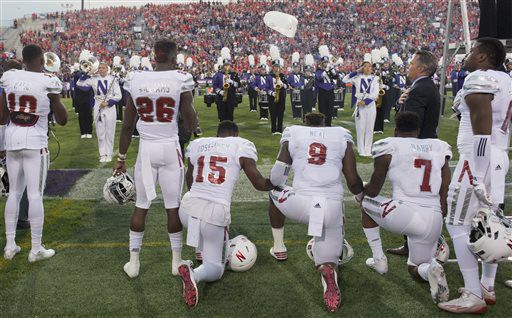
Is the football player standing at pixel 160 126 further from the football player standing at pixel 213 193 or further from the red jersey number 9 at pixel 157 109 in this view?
the football player standing at pixel 213 193

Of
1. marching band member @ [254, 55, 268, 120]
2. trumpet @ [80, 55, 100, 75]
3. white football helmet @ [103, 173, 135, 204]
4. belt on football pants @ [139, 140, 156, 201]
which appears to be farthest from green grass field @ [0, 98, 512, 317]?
marching band member @ [254, 55, 268, 120]

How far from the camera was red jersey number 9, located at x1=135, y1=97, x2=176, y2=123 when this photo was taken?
4.22m

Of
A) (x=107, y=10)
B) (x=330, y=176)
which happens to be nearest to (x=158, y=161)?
(x=330, y=176)

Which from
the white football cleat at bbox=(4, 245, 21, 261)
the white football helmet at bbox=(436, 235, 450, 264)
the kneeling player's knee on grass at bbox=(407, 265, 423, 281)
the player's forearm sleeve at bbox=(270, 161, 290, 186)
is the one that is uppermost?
the player's forearm sleeve at bbox=(270, 161, 290, 186)

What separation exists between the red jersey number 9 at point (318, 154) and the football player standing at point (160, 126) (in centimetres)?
109

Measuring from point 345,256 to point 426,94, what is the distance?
1.69 m

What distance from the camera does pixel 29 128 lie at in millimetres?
4711

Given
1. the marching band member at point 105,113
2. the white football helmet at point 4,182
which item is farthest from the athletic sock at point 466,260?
the marching band member at point 105,113

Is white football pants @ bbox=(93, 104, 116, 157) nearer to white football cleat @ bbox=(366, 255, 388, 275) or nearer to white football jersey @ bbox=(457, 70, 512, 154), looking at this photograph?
white football cleat @ bbox=(366, 255, 388, 275)

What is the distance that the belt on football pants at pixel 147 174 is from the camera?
4.24m

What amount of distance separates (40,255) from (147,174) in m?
1.55

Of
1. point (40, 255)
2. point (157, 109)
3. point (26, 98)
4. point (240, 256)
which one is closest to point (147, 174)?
point (157, 109)

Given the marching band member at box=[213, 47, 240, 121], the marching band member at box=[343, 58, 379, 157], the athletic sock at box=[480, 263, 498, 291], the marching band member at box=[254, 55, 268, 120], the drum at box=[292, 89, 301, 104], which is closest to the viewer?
the athletic sock at box=[480, 263, 498, 291]

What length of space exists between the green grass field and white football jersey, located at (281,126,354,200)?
846 mm
